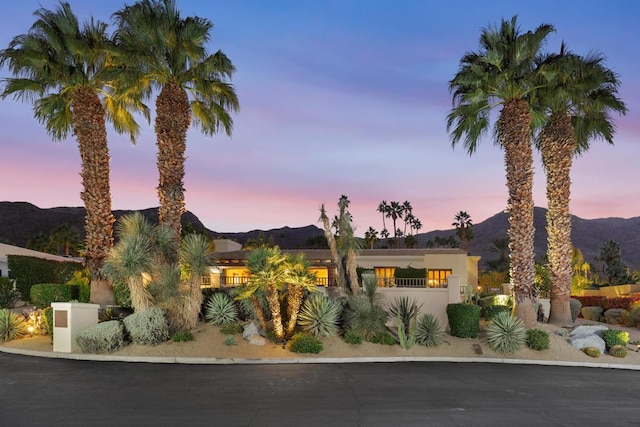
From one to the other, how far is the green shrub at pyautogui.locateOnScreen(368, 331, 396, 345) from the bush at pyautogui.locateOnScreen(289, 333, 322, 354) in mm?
2182

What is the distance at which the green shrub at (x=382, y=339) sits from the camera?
19062 mm

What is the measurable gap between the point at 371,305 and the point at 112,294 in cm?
1129

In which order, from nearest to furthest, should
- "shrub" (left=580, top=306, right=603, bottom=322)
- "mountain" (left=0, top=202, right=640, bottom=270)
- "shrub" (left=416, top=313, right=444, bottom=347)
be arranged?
"shrub" (left=416, top=313, right=444, bottom=347), "shrub" (left=580, top=306, right=603, bottom=322), "mountain" (left=0, top=202, right=640, bottom=270)

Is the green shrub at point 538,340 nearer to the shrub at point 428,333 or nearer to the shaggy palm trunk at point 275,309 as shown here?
the shrub at point 428,333

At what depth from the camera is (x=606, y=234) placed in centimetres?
16600

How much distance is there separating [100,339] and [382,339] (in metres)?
9.79

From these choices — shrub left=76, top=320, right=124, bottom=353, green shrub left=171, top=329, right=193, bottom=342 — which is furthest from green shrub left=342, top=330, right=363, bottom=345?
shrub left=76, top=320, right=124, bottom=353

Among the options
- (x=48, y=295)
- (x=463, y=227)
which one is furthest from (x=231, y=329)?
(x=463, y=227)

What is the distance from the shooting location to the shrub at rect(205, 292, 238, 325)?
67.7 feet

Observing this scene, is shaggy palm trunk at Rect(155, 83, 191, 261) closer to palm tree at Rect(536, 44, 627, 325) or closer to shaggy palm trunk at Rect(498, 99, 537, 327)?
shaggy palm trunk at Rect(498, 99, 537, 327)

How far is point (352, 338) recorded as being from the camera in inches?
740

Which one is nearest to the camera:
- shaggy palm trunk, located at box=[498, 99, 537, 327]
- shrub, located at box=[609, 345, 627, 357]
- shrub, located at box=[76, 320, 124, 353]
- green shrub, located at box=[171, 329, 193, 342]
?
shrub, located at box=[76, 320, 124, 353]

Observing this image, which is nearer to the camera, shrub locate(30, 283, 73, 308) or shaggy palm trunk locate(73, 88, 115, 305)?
shaggy palm trunk locate(73, 88, 115, 305)

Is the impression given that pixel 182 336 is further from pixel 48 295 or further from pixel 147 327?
pixel 48 295
